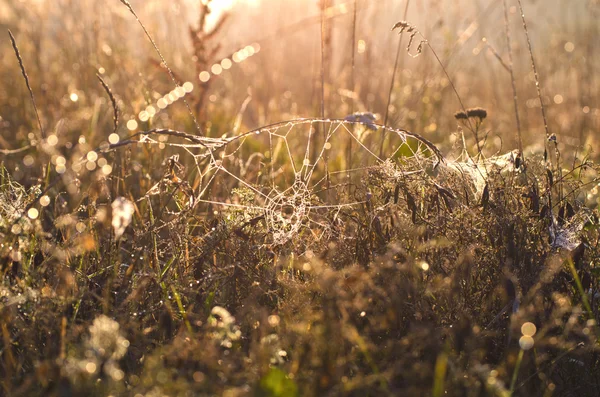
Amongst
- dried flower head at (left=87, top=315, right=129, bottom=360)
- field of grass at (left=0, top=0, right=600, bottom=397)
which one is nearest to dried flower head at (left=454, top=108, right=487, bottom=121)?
field of grass at (left=0, top=0, right=600, bottom=397)

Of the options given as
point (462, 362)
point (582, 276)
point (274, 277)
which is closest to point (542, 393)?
point (462, 362)

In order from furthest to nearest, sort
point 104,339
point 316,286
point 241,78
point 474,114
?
point 241,78 < point 474,114 < point 316,286 < point 104,339

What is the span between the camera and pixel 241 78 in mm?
5555

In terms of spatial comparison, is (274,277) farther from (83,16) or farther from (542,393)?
(83,16)

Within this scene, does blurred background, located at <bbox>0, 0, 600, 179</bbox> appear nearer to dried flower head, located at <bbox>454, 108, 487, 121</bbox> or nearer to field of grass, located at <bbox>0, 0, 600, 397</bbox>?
dried flower head, located at <bbox>454, 108, 487, 121</bbox>

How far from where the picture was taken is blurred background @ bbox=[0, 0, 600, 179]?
3.17m

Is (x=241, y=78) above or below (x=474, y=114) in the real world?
above

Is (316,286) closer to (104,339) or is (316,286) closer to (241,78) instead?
(104,339)

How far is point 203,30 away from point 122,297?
181 centimetres

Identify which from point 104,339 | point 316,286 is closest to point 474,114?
point 316,286

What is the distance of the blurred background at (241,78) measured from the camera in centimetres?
317

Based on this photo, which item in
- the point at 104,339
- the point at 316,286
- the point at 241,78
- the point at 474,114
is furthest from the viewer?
the point at 241,78

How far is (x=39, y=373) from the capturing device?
109cm

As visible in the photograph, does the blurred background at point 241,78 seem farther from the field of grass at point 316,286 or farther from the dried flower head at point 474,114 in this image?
the field of grass at point 316,286
